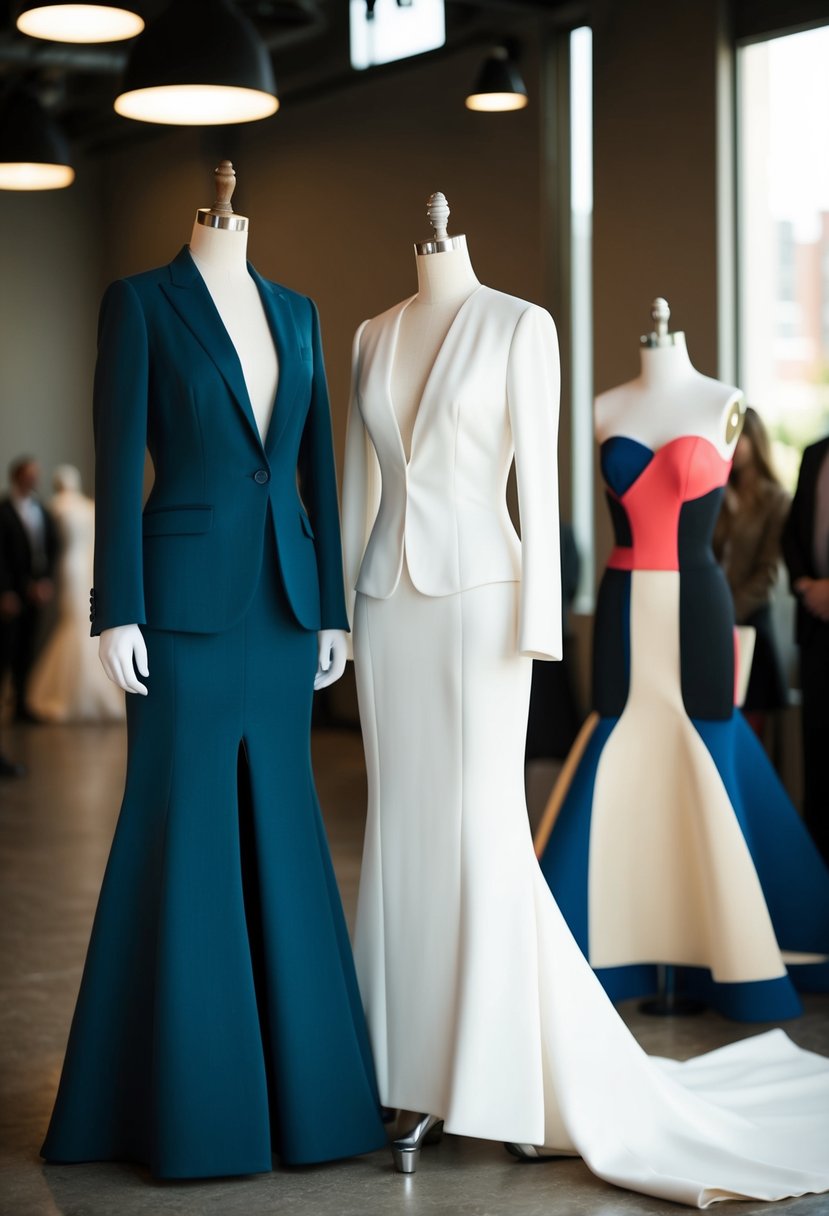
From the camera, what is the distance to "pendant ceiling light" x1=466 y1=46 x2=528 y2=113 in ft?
25.0

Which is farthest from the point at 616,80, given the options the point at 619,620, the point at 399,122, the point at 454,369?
the point at 454,369

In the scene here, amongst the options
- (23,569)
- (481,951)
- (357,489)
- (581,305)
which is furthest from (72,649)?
(481,951)

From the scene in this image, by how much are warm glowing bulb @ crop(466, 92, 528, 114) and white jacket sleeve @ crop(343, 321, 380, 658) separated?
4801 millimetres

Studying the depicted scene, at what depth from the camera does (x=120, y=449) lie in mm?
2910

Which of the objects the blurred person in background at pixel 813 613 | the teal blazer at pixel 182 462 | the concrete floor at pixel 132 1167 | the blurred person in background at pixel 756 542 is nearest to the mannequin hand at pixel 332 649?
the teal blazer at pixel 182 462

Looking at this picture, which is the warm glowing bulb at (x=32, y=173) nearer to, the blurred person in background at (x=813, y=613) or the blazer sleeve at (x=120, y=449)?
the blurred person in background at (x=813, y=613)

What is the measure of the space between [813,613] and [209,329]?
2781 millimetres

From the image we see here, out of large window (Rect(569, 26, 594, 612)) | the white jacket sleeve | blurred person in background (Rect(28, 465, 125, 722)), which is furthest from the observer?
blurred person in background (Rect(28, 465, 125, 722))

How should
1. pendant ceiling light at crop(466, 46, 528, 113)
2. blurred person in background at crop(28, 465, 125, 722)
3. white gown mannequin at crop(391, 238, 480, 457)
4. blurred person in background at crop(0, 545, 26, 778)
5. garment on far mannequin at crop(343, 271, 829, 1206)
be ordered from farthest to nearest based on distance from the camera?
1. blurred person in background at crop(28, 465, 125, 722)
2. blurred person in background at crop(0, 545, 26, 778)
3. pendant ceiling light at crop(466, 46, 528, 113)
4. white gown mannequin at crop(391, 238, 480, 457)
5. garment on far mannequin at crop(343, 271, 829, 1206)

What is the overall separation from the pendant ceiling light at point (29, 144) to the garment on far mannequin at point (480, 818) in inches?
168

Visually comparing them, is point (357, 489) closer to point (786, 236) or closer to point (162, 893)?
point (162, 893)

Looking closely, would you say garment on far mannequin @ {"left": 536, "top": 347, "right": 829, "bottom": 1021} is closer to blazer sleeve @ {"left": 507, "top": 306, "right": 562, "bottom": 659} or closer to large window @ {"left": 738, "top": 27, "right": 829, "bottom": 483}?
blazer sleeve @ {"left": 507, "top": 306, "right": 562, "bottom": 659}

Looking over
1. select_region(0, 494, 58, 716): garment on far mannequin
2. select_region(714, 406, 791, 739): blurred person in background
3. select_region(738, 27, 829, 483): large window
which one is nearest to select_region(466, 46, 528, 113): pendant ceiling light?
select_region(738, 27, 829, 483): large window

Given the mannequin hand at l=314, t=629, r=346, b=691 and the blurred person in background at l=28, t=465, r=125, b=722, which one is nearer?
the mannequin hand at l=314, t=629, r=346, b=691
